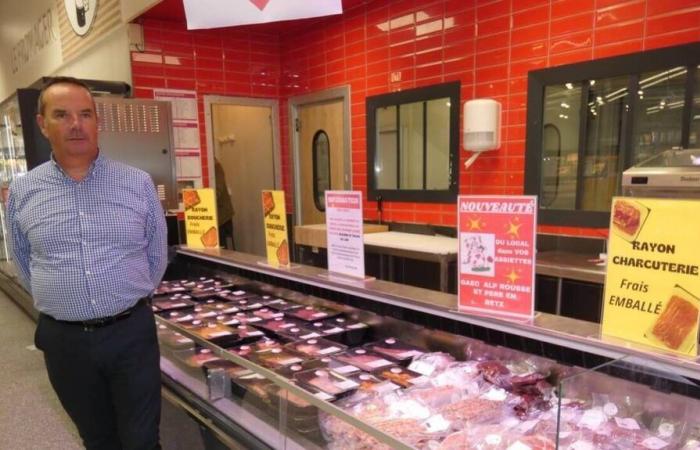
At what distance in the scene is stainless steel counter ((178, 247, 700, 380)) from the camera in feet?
3.77

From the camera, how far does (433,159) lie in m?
4.55

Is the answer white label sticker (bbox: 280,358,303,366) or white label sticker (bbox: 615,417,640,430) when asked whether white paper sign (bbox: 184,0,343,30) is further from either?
white label sticker (bbox: 615,417,640,430)

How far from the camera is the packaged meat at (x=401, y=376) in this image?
1.59 meters

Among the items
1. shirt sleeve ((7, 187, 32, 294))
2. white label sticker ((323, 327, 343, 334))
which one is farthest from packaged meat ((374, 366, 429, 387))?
shirt sleeve ((7, 187, 32, 294))

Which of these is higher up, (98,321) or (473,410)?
(98,321)

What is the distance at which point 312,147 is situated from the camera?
19.3 ft

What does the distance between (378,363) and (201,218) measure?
172 centimetres

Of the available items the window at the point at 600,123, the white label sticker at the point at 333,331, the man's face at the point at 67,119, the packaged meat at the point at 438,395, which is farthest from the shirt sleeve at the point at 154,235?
the window at the point at 600,123

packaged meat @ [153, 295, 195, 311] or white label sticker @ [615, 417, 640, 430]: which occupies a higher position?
white label sticker @ [615, 417, 640, 430]

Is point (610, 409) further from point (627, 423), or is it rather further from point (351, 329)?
point (351, 329)

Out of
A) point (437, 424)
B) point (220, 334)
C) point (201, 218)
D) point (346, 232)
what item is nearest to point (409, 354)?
point (437, 424)

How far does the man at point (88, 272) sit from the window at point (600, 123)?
2.94 meters

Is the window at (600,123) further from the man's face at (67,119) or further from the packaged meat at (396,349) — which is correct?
the man's face at (67,119)

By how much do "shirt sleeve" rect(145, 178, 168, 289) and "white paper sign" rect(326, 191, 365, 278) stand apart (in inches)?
27.4
